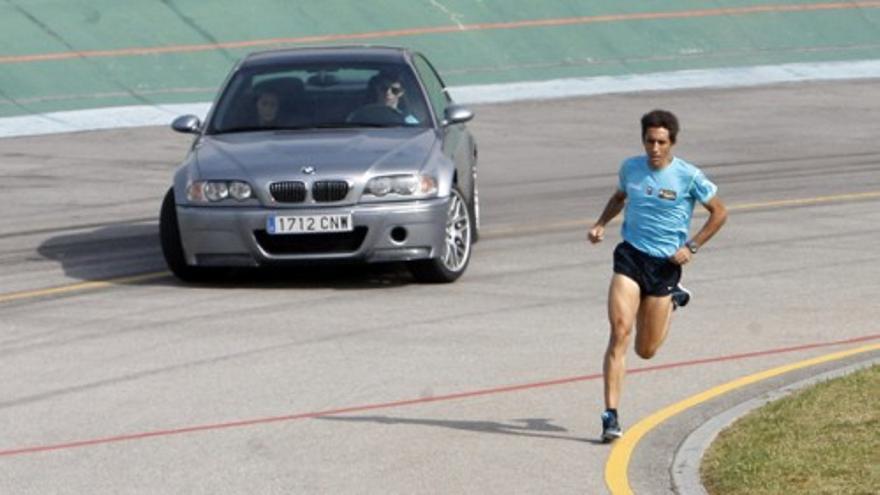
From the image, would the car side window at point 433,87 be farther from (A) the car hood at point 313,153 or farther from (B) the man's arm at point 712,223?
(B) the man's arm at point 712,223

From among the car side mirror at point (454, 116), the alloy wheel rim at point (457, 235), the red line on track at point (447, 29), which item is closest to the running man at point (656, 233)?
the alloy wheel rim at point (457, 235)

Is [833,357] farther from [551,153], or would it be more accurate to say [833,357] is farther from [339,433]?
[551,153]

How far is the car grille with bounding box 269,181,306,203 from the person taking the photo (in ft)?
50.1

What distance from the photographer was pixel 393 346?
1334 centimetres

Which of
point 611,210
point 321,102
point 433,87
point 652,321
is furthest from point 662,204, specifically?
point 433,87

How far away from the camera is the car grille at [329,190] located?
1527 centimetres

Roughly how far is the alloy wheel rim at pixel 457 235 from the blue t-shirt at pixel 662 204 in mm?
4688

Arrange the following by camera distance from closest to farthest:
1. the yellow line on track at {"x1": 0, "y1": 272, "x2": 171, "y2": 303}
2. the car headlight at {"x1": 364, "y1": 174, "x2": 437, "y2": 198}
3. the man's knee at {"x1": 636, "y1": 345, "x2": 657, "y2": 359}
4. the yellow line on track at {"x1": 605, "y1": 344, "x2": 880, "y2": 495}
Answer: the yellow line on track at {"x1": 605, "y1": 344, "x2": 880, "y2": 495}
the man's knee at {"x1": 636, "y1": 345, "x2": 657, "y2": 359}
the car headlight at {"x1": 364, "y1": 174, "x2": 437, "y2": 198}
the yellow line on track at {"x1": 0, "y1": 272, "x2": 171, "y2": 303}

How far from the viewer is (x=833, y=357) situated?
504 inches

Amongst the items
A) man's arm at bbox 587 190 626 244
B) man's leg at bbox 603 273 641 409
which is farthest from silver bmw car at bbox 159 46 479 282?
man's leg at bbox 603 273 641 409

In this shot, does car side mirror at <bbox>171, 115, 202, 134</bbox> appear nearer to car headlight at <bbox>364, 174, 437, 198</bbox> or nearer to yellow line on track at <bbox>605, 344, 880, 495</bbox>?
car headlight at <bbox>364, 174, 437, 198</bbox>

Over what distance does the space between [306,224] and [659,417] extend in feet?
14.9

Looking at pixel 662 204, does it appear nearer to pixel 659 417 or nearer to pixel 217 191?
pixel 659 417

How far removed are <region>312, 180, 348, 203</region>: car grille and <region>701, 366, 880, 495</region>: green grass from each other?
14.9ft
